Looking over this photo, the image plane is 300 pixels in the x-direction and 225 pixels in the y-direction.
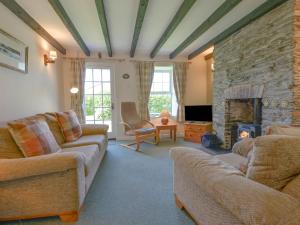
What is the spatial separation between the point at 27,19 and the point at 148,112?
3.25 meters

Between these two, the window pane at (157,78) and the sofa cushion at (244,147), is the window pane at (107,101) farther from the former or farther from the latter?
the sofa cushion at (244,147)

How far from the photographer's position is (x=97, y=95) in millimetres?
5039

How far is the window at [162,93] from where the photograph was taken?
5402mm

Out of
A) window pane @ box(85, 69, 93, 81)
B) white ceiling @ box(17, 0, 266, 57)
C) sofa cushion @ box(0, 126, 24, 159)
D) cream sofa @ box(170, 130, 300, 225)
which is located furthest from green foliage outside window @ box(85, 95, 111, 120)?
cream sofa @ box(170, 130, 300, 225)

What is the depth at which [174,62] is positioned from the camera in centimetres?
526

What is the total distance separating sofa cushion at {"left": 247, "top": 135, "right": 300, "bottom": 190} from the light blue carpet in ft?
2.99

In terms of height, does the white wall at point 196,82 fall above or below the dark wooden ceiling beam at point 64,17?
below

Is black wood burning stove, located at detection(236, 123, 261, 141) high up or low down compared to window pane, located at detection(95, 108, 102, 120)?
down

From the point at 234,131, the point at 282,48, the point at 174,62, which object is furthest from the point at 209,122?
the point at 282,48

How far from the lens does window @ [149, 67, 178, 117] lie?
540 centimetres

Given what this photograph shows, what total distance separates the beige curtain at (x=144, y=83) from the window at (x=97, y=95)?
81cm

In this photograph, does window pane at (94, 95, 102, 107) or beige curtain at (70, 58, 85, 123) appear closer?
beige curtain at (70, 58, 85, 123)

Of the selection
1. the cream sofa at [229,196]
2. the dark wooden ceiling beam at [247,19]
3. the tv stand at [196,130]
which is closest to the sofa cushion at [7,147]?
the cream sofa at [229,196]

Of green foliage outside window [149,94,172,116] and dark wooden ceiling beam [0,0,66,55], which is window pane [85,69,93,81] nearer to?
dark wooden ceiling beam [0,0,66,55]
